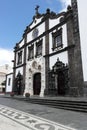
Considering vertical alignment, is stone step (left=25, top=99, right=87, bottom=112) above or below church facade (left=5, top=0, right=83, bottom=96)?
below

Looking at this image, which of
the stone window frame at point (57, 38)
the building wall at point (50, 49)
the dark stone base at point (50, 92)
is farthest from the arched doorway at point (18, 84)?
the stone window frame at point (57, 38)

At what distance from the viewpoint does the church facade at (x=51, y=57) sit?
513 inches

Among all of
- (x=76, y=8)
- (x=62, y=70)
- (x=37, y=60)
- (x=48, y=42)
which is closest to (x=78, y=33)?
(x=76, y=8)

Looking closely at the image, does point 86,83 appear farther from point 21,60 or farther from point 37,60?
point 21,60

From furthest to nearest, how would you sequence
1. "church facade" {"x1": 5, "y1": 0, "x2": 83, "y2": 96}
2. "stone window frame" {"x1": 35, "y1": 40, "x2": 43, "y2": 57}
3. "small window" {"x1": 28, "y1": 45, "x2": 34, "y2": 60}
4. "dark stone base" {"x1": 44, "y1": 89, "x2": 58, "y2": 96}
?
"small window" {"x1": 28, "y1": 45, "x2": 34, "y2": 60} < "stone window frame" {"x1": 35, "y1": 40, "x2": 43, "y2": 57} < "dark stone base" {"x1": 44, "y1": 89, "x2": 58, "y2": 96} < "church facade" {"x1": 5, "y1": 0, "x2": 83, "y2": 96}

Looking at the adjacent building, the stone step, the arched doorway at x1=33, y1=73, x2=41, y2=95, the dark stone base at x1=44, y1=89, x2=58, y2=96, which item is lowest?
the stone step

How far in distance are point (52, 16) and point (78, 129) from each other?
45.6 ft

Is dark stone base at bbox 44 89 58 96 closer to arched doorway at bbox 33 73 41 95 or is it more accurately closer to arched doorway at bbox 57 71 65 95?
arched doorway at bbox 57 71 65 95

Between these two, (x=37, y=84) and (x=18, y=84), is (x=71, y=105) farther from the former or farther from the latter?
(x=18, y=84)

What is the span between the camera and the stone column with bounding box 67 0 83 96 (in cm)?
1225

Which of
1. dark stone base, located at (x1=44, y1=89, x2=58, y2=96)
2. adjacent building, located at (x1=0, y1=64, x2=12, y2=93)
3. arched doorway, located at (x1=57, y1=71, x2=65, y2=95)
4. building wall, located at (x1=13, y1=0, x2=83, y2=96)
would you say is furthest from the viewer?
adjacent building, located at (x1=0, y1=64, x2=12, y2=93)

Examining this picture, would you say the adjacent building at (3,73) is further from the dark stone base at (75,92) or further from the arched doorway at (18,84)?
the dark stone base at (75,92)

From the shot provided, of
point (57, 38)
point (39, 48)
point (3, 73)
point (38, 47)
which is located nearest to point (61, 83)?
point (57, 38)

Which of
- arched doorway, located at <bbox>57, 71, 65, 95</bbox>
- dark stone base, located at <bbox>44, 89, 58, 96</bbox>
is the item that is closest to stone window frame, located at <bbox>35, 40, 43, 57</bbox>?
arched doorway, located at <bbox>57, 71, 65, 95</bbox>
